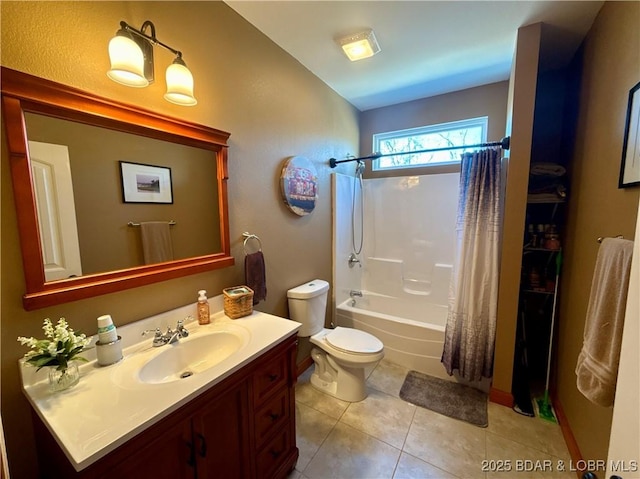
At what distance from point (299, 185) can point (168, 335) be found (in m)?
1.36

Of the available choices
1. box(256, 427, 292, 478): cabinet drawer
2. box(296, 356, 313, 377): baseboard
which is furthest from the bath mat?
box(256, 427, 292, 478): cabinet drawer

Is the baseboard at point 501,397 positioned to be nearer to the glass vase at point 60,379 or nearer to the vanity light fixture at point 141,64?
the glass vase at point 60,379

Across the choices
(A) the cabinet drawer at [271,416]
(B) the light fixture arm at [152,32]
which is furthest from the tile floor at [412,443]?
(B) the light fixture arm at [152,32]

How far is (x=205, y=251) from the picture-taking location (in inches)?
60.1

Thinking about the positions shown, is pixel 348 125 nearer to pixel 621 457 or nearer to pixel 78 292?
pixel 78 292

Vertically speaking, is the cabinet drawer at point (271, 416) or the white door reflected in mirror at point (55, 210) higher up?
the white door reflected in mirror at point (55, 210)

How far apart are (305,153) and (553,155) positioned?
2122mm

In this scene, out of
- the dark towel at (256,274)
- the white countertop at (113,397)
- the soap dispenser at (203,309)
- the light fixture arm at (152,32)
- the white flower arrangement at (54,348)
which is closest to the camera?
the white countertop at (113,397)

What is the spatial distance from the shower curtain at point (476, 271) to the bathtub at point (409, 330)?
161 mm

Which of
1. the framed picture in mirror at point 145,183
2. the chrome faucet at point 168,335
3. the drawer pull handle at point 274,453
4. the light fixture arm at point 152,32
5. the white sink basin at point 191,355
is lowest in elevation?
the drawer pull handle at point 274,453

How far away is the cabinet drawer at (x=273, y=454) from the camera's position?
49.6 inches

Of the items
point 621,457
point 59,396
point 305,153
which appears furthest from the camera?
point 305,153

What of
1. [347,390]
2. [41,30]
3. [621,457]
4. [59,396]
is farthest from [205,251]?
[621,457]

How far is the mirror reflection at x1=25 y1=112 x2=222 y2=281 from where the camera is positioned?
3.23 ft
